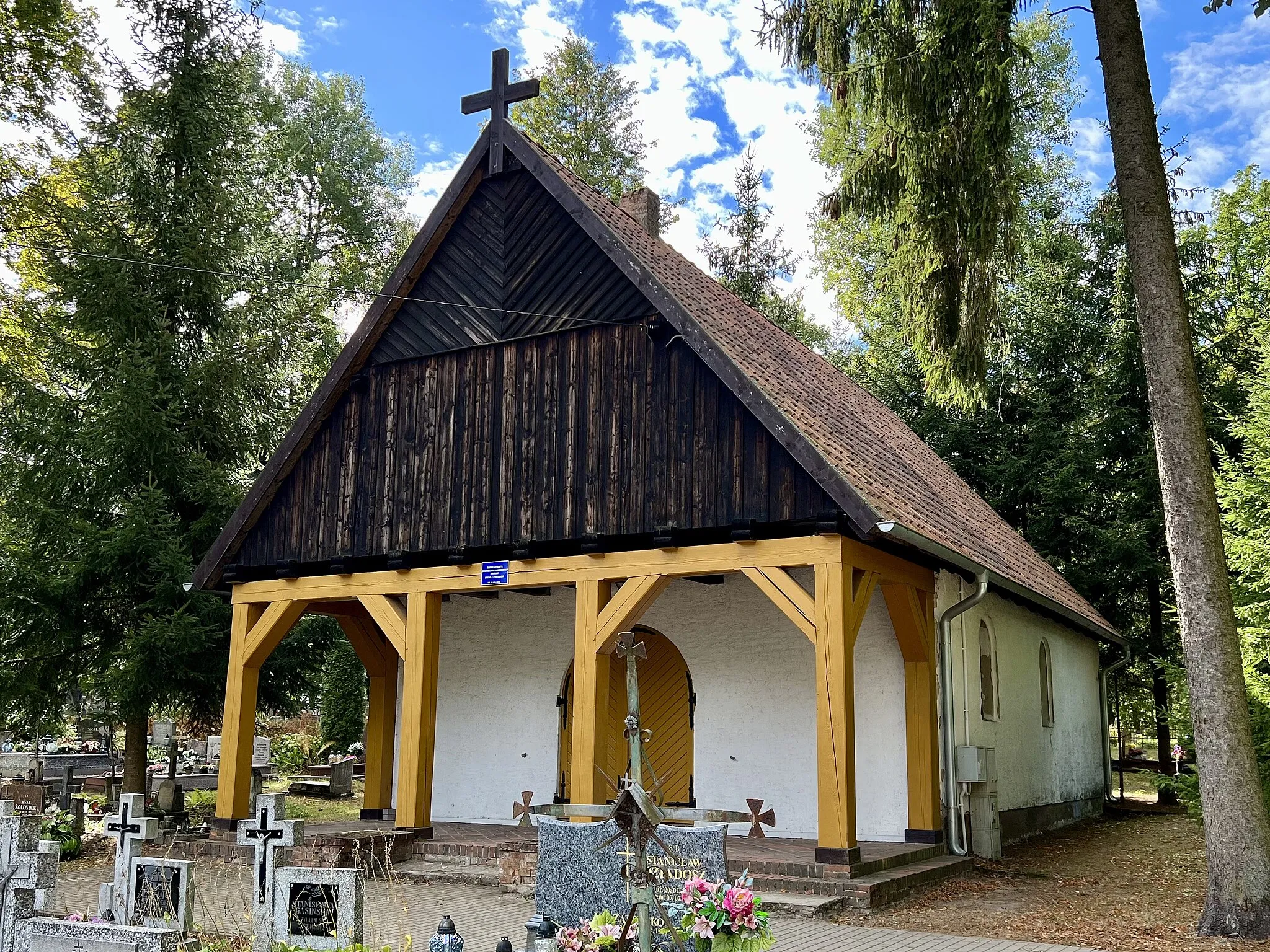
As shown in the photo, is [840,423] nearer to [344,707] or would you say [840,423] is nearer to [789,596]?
[789,596]

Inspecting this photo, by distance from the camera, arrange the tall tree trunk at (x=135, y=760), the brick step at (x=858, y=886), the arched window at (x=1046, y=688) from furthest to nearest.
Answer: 1. the arched window at (x=1046, y=688)
2. the tall tree trunk at (x=135, y=760)
3. the brick step at (x=858, y=886)

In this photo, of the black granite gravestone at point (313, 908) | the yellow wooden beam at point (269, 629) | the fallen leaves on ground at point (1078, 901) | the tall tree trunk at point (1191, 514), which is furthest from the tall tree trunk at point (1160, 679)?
the black granite gravestone at point (313, 908)

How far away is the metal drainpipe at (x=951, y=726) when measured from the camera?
1245cm

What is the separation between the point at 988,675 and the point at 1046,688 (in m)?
3.95

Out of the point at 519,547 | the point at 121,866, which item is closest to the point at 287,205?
the point at 519,547

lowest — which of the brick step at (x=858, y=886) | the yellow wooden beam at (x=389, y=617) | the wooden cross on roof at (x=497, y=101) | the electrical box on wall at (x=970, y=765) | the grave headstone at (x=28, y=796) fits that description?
the brick step at (x=858, y=886)

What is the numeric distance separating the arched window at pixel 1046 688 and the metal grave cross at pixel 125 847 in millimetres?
13294

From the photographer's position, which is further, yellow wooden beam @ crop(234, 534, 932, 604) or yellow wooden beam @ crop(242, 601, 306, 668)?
yellow wooden beam @ crop(242, 601, 306, 668)

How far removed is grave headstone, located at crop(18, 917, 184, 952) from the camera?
5.42 metres

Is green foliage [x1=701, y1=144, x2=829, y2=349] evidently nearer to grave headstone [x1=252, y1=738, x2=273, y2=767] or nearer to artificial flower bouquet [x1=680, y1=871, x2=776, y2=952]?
grave headstone [x1=252, y1=738, x2=273, y2=767]

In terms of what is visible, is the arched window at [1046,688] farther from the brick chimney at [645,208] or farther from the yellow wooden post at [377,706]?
the yellow wooden post at [377,706]

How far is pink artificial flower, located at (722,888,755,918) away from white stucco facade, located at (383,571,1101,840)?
24.6 ft

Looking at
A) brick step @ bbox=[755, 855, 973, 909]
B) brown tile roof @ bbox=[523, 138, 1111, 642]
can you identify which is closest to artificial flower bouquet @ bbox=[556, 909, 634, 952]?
brick step @ bbox=[755, 855, 973, 909]

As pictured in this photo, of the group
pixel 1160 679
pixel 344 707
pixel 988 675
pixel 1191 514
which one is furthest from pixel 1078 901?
pixel 344 707
